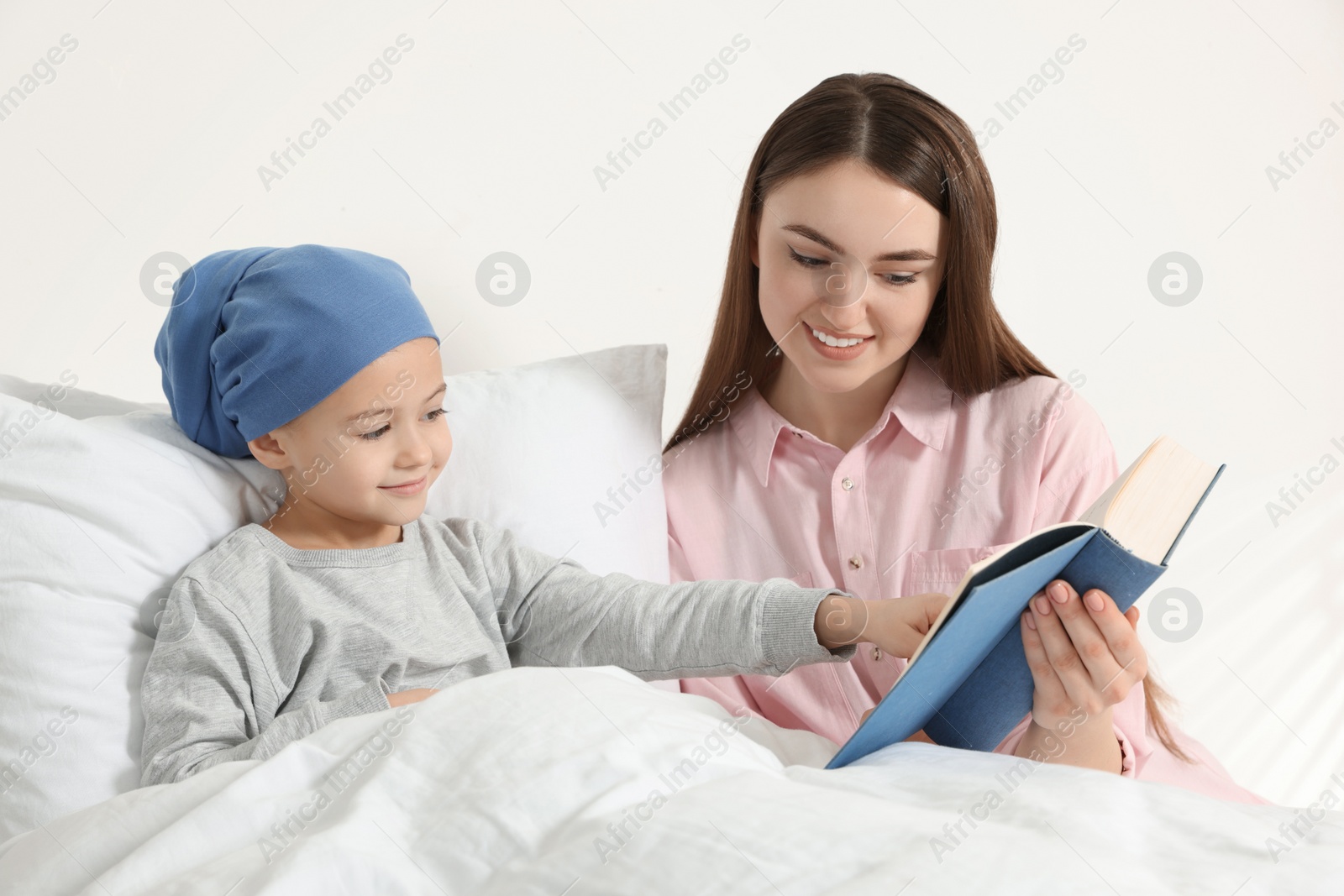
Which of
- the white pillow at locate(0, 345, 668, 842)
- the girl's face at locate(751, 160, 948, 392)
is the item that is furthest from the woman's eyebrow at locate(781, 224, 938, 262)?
the white pillow at locate(0, 345, 668, 842)

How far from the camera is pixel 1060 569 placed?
38.4 inches

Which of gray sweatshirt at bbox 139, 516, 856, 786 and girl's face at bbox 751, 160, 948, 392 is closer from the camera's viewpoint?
gray sweatshirt at bbox 139, 516, 856, 786

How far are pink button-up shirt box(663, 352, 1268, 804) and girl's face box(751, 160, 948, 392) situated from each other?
146 mm

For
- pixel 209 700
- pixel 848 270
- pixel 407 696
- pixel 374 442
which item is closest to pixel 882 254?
pixel 848 270

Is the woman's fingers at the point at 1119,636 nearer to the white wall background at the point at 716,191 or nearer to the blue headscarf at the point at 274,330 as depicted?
the blue headscarf at the point at 274,330

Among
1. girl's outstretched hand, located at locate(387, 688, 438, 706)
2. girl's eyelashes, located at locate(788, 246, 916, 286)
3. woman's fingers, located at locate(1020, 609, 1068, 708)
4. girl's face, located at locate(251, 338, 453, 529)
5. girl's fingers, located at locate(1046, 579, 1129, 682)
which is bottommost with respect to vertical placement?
girl's outstretched hand, located at locate(387, 688, 438, 706)

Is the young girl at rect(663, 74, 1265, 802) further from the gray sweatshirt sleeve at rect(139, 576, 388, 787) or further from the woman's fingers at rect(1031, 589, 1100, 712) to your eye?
the gray sweatshirt sleeve at rect(139, 576, 388, 787)

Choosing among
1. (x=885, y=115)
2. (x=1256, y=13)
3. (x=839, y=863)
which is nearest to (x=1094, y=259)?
(x=1256, y=13)

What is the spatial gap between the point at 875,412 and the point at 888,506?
0.51 feet

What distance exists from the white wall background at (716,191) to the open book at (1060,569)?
110 centimetres

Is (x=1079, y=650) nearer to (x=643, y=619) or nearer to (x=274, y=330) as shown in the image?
(x=643, y=619)

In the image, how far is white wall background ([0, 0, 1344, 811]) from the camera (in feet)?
5.24

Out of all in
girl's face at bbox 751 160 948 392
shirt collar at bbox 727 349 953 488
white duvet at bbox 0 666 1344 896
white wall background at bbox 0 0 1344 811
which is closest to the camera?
white duvet at bbox 0 666 1344 896

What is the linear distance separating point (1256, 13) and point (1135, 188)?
0.40m
